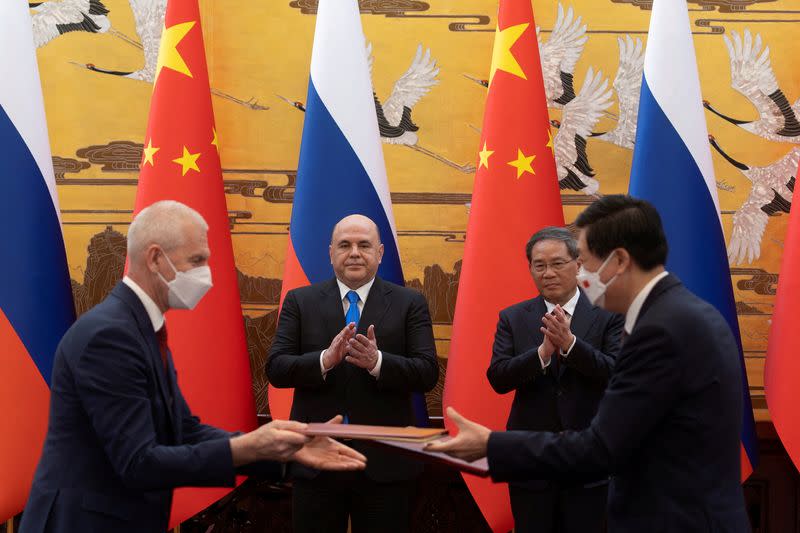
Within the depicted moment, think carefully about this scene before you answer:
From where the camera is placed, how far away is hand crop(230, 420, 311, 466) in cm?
197

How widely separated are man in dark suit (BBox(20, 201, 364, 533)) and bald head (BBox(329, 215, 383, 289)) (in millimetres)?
1199

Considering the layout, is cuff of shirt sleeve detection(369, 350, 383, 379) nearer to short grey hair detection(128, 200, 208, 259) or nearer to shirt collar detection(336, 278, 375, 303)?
shirt collar detection(336, 278, 375, 303)

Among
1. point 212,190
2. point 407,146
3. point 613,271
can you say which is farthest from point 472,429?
point 407,146

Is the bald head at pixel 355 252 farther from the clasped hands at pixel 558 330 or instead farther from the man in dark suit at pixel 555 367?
the clasped hands at pixel 558 330

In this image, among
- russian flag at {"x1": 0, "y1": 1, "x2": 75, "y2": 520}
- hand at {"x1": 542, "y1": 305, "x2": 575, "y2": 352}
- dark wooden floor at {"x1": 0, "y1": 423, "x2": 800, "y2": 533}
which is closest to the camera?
hand at {"x1": 542, "y1": 305, "x2": 575, "y2": 352}

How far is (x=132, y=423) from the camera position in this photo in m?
1.87

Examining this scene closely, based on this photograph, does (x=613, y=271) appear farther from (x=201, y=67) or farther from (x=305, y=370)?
(x=201, y=67)

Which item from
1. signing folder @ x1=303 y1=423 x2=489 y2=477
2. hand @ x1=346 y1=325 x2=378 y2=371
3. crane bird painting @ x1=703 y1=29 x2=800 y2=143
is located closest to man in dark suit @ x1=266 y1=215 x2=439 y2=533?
hand @ x1=346 y1=325 x2=378 y2=371

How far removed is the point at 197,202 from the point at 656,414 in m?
2.63

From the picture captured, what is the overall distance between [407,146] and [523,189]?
827 mm

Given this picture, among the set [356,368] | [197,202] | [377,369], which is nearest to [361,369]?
[356,368]

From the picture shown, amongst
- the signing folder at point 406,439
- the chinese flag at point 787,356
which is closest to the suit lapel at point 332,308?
the signing folder at point 406,439

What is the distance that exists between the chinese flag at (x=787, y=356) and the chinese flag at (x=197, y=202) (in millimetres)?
2381

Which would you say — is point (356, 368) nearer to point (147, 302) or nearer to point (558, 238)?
point (558, 238)
